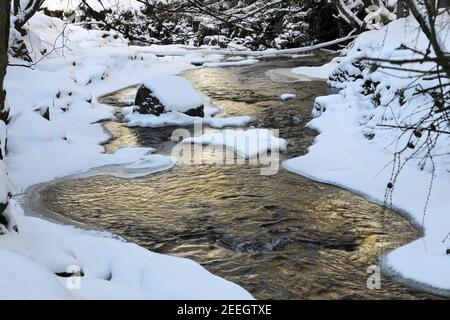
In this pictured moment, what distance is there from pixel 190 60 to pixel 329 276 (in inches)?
721

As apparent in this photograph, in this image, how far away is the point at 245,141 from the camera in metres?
10.1

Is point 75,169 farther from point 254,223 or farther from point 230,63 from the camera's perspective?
point 230,63

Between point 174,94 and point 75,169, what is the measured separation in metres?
4.61

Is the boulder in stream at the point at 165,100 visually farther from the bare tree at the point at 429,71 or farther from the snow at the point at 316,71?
the snow at the point at 316,71

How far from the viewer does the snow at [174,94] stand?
40.8 ft

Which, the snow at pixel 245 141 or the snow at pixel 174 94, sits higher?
the snow at pixel 174 94

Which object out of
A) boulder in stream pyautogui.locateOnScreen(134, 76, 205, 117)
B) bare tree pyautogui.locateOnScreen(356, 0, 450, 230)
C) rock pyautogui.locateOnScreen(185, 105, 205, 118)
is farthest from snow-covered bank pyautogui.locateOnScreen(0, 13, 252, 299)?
rock pyautogui.locateOnScreen(185, 105, 205, 118)

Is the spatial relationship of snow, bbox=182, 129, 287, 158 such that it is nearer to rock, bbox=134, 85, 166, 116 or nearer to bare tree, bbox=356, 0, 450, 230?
rock, bbox=134, 85, 166, 116

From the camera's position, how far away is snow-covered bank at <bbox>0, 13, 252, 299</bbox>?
10.9 feet

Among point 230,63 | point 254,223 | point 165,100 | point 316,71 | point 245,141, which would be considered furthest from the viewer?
point 230,63

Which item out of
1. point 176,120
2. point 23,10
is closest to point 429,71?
point 176,120

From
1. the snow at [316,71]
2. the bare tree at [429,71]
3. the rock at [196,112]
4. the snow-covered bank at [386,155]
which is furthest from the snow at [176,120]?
the snow at [316,71]

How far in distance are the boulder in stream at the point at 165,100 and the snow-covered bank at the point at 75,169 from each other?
97 centimetres
